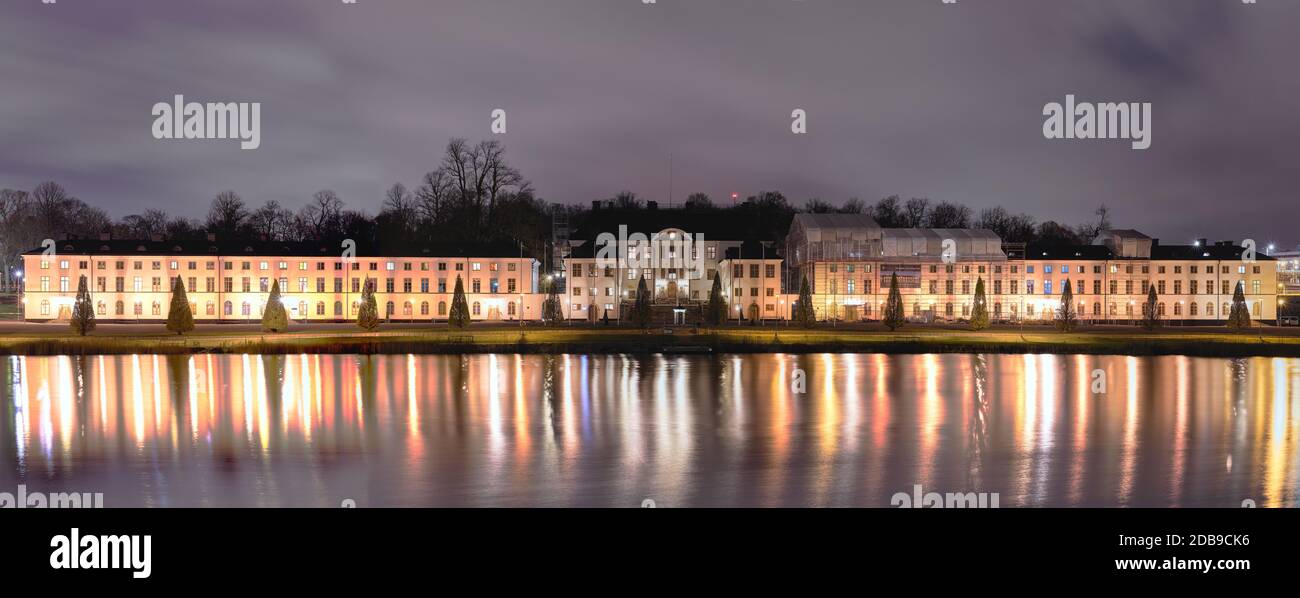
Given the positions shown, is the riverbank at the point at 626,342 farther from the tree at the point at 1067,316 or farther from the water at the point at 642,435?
the water at the point at 642,435

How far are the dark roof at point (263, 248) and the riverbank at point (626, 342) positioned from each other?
16414 millimetres

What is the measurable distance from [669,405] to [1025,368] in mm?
20308

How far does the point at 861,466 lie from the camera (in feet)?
59.2

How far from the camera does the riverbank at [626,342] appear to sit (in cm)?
4469

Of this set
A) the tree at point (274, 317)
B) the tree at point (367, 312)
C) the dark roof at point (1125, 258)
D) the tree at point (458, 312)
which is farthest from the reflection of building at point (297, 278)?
the dark roof at point (1125, 258)

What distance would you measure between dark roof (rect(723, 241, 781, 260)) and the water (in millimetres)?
34561

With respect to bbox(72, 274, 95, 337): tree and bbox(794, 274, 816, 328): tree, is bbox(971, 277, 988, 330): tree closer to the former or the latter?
bbox(794, 274, 816, 328): tree

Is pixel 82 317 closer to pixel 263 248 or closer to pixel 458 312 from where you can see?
pixel 458 312

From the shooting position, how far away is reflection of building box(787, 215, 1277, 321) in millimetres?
70250

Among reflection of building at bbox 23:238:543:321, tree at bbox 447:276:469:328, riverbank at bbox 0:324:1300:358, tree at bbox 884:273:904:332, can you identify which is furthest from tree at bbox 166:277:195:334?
tree at bbox 884:273:904:332
